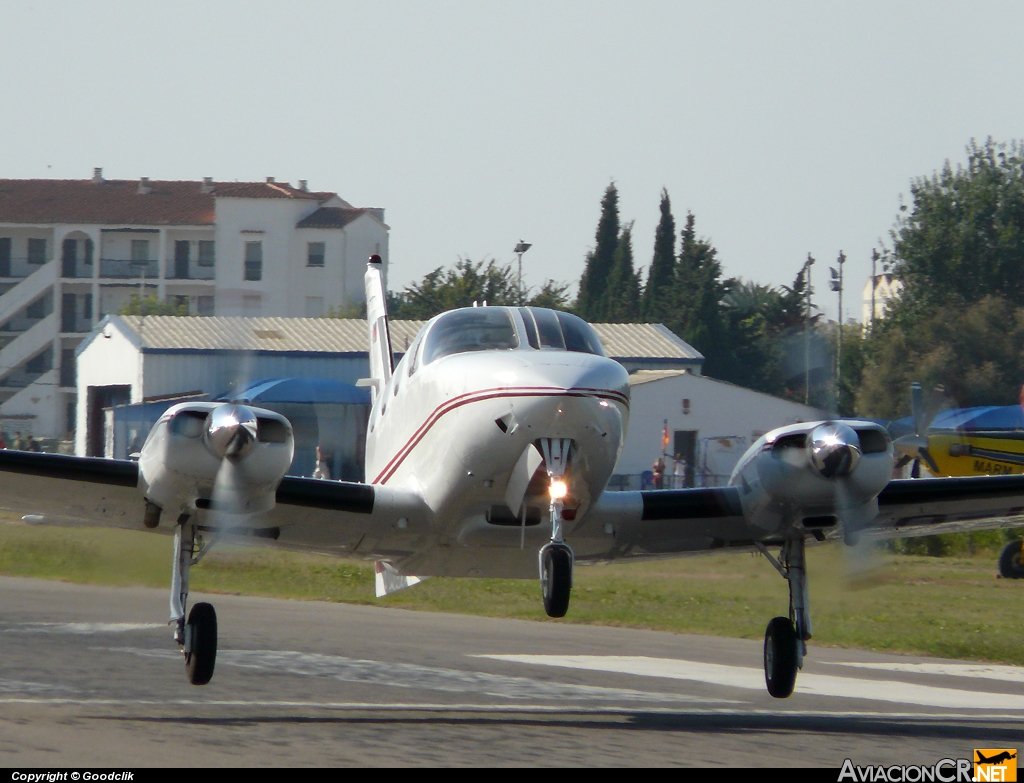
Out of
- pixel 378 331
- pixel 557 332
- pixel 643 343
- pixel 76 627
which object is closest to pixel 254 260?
pixel 643 343

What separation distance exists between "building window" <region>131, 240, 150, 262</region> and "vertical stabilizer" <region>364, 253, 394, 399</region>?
231 ft

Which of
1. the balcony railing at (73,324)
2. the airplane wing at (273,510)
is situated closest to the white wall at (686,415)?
the airplane wing at (273,510)

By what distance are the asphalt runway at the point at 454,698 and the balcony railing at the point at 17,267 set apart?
69.6m

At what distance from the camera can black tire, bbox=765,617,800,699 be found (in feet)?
39.5

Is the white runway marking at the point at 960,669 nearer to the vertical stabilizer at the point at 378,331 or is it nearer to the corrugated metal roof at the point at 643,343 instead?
the vertical stabilizer at the point at 378,331

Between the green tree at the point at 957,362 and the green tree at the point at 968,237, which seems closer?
the green tree at the point at 957,362

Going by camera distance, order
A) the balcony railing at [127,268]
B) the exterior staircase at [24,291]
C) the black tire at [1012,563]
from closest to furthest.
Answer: the black tire at [1012,563], the exterior staircase at [24,291], the balcony railing at [127,268]

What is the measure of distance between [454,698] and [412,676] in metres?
1.77

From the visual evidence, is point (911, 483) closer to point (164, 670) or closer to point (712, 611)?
point (164, 670)

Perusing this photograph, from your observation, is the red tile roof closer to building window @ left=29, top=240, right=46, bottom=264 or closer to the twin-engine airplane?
building window @ left=29, top=240, right=46, bottom=264

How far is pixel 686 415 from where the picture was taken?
5050 centimetres

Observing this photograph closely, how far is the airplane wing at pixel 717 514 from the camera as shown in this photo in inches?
481

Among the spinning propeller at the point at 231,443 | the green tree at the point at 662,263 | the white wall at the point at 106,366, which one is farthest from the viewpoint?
the green tree at the point at 662,263

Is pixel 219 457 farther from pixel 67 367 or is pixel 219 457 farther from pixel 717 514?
pixel 67 367
